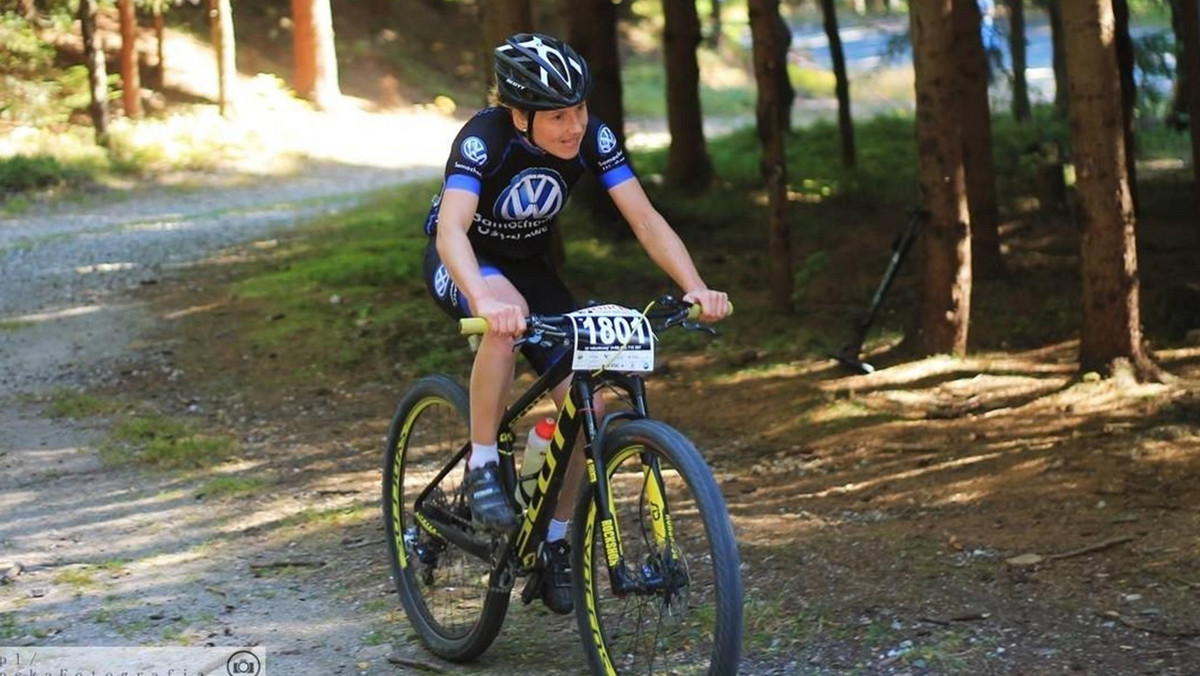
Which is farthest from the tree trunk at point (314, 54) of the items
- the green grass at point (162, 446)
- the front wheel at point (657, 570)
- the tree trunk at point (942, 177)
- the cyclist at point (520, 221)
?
the front wheel at point (657, 570)

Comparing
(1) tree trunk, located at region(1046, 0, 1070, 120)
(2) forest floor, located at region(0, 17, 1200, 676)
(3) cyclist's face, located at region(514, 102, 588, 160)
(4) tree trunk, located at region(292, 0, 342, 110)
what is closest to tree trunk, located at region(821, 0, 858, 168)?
(1) tree trunk, located at region(1046, 0, 1070, 120)

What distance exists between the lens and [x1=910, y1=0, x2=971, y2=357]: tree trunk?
31.9 feet

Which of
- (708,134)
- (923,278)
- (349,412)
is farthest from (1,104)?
(923,278)

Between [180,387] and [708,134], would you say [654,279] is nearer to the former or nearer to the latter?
[180,387]

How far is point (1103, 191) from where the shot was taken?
28.1 feet

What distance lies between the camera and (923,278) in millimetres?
9953

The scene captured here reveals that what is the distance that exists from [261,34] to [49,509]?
1220 inches

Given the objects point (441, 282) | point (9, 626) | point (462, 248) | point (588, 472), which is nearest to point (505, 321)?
point (462, 248)

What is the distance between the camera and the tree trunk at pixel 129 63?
1101 inches

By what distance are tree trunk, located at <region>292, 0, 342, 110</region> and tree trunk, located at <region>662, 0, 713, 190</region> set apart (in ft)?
49.7

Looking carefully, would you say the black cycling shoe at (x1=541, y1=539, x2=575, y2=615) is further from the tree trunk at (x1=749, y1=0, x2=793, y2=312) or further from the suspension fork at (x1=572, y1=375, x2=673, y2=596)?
the tree trunk at (x1=749, y1=0, x2=793, y2=312)

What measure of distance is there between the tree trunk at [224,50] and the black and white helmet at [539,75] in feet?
79.6

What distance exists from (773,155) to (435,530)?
6.31 meters

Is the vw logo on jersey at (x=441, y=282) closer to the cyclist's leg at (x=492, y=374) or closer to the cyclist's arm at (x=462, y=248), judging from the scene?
the cyclist's leg at (x=492, y=374)
